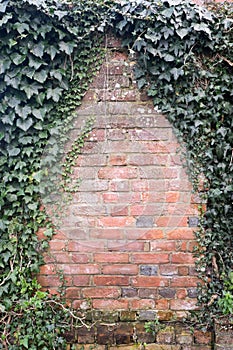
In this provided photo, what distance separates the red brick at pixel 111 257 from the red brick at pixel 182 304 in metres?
0.47

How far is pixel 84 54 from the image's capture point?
2896 mm

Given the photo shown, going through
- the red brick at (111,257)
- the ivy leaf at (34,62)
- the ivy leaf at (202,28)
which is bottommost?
the red brick at (111,257)

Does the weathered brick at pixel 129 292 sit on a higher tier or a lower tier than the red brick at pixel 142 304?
higher

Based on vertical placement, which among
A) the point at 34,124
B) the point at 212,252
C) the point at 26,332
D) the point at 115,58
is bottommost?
the point at 26,332

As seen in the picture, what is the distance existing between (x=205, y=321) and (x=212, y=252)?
1.67 feet

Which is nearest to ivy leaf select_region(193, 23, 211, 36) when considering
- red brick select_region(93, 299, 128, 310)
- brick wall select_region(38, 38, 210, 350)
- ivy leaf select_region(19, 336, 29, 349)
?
brick wall select_region(38, 38, 210, 350)

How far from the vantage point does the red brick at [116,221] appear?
296 centimetres

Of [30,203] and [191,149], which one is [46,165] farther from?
[191,149]

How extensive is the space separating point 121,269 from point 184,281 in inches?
18.5

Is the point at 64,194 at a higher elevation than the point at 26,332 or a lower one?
higher

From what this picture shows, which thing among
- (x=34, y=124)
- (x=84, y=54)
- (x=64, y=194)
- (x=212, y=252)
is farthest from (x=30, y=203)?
(x=212, y=252)

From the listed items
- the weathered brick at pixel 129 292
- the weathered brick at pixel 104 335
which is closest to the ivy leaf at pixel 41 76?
the weathered brick at pixel 129 292

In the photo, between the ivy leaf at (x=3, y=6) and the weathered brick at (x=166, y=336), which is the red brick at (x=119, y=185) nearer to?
the weathered brick at (x=166, y=336)

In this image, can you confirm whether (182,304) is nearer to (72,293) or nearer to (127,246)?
(127,246)
